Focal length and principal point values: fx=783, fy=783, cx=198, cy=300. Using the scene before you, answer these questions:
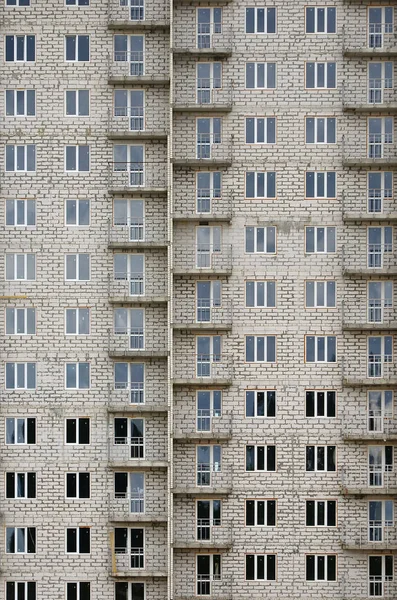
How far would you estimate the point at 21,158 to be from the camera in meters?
36.1

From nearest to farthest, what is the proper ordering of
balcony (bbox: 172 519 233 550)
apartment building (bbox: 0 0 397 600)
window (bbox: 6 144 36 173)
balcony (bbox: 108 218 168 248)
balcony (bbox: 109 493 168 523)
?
balcony (bbox: 109 493 168 523), balcony (bbox: 172 519 233 550), apartment building (bbox: 0 0 397 600), balcony (bbox: 108 218 168 248), window (bbox: 6 144 36 173)

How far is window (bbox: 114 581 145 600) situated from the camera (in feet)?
116

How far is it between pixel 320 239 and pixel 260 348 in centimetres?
569

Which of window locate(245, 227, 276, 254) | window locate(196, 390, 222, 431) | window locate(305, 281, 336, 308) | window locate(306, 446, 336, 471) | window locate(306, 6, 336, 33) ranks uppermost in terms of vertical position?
window locate(306, 6, 336, 33)

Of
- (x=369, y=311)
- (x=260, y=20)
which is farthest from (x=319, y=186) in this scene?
(x=260, y=20)

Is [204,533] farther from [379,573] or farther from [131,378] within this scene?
[379,573]

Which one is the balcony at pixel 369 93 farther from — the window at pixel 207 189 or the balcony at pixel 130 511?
the balcony at pixel 130 511

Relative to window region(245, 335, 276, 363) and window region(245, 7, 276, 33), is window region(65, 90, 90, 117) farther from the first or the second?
window region(245, 335, 276, 363)

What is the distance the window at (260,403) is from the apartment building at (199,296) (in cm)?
8

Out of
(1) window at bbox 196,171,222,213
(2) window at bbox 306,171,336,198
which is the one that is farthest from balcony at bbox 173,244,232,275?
(2) window at bbox 306,171,336,198

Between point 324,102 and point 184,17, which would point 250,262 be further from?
point 184,17

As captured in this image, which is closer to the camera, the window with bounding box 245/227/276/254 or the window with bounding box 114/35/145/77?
the window with bounding box 245/227/276/254

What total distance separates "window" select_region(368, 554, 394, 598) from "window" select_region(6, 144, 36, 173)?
23606 mm

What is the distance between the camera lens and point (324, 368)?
35500mm
